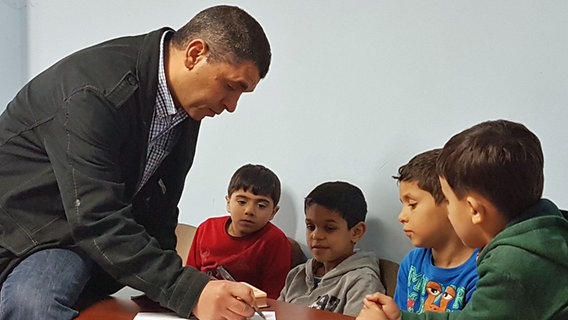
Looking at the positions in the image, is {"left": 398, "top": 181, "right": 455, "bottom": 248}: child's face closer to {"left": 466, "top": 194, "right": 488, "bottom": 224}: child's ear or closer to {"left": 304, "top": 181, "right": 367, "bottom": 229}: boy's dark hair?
{"left": 304, "top": 181, "right": 367, "bottom": 229}: boy's dark hair

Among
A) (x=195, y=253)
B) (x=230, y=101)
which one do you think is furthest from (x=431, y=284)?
(x=195, y=253)

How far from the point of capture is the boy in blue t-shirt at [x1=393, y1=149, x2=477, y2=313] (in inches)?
58.6

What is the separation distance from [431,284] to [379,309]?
15.1 inches

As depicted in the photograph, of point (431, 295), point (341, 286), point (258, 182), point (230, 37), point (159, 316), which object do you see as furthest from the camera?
point (258, 182)

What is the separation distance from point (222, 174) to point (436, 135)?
2.77 feet

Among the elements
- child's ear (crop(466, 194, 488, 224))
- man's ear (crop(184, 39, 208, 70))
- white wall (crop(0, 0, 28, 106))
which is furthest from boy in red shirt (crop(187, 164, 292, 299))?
white wall (crop(0, 0, 28, 106))

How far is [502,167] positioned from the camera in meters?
1.04

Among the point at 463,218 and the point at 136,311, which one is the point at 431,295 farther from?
the point at 136,311

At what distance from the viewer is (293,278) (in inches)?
75.4

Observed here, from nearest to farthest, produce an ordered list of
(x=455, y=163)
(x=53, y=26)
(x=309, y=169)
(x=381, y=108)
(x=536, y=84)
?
(x=455, y=163), (x=536, y=84), (x=381, y=108), (x=309, y=169), (x=53, y=26)

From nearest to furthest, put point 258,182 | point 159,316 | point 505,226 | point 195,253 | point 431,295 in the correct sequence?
point 505,226 → point 159,316 → point 431,295 → point 258,182 → point 195,253

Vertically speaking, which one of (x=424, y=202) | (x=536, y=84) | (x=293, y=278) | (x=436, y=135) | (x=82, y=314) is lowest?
(x=293, y=278)

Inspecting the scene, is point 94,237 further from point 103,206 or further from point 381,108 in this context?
point 381,108

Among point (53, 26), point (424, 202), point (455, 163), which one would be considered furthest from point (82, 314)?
point (53, 26)
